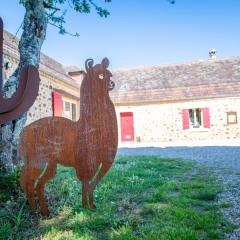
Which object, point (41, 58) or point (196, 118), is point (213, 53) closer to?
point (196, 118)

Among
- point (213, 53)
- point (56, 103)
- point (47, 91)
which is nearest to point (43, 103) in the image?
point (47, 91)

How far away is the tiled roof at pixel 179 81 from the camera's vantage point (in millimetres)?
19375

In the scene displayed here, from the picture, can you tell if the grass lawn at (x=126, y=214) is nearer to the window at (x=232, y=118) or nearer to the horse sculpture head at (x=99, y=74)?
the horse sculpture head at (x=99, y=74)

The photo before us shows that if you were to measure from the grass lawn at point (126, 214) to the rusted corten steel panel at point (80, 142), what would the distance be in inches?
10.3

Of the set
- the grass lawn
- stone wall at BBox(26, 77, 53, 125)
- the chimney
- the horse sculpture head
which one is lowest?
the grass lawn

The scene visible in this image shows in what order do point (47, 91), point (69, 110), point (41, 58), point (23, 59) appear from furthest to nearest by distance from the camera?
point (69, 110) < point (41, 58) < point (47, 91) < point (23, 59)

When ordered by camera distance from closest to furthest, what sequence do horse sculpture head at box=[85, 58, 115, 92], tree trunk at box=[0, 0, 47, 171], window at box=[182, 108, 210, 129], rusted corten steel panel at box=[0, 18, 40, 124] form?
rusted corten steel panel at box=[0, 18, 40, 124], horse sculpture head at box=[85, 58, 115, 92], tree trunk at box=[0, 0, 47, 171], window at box=[182, 108, 210, 129]

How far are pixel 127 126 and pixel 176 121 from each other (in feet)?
11.1

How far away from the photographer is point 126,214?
345 centimetres

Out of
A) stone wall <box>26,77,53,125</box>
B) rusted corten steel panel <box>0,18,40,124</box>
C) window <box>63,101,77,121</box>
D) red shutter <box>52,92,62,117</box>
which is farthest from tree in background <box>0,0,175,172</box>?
window <box>63,101,77,121</box>

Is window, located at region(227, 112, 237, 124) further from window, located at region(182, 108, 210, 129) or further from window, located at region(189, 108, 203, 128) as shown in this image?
window, located at region(189, 108, 203, 128)

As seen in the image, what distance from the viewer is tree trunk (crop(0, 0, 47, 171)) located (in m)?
4.16

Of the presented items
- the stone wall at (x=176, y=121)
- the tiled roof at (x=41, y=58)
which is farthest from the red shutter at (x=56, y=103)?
the stone wall at (x=176, y=121)

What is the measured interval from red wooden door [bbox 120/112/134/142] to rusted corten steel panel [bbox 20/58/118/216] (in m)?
16.8
